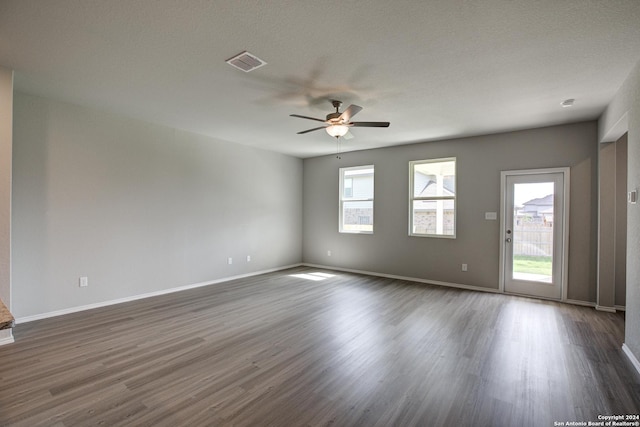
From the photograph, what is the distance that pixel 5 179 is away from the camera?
117 inches

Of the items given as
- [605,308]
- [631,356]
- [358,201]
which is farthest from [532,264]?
[358,201]

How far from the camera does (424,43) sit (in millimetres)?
2482

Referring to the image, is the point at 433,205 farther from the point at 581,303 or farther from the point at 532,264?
the point at 581,303

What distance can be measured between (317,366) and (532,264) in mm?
4223

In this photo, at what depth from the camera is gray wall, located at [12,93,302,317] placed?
3697 millimetres

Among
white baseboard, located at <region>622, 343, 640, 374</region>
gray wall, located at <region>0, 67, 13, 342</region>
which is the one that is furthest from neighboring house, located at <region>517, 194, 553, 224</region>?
gray wall, located at <region>0, 67, 13, 342</region>

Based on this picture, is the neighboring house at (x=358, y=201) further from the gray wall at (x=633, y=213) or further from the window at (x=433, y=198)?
the gray wall at (x=633, y=213)

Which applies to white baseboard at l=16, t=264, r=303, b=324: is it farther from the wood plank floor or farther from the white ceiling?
the white ceiling

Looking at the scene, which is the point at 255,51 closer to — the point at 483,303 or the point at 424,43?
the point at 424,43

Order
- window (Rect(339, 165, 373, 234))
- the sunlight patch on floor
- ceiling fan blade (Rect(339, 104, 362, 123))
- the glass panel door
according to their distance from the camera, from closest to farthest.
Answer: ceiling fan blade (Rect(339, 104, 362, 123))
the glass panel door
the sunlight patch on floor
window (Rect(339, 165, 373, 234))

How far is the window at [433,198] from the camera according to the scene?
5766 mm

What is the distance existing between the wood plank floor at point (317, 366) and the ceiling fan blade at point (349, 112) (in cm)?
248

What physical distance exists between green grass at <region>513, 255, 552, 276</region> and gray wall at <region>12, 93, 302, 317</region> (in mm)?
4917

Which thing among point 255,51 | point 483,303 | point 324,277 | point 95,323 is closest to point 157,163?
point 95,323
